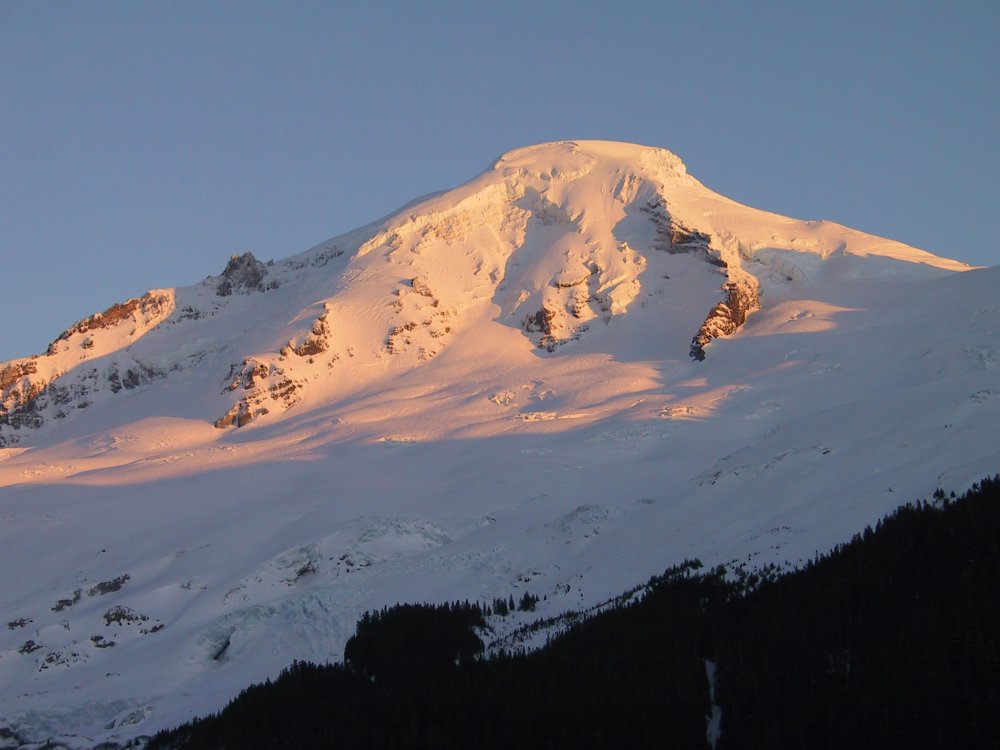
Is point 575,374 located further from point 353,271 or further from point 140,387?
point 140,387

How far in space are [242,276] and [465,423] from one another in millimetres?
52169

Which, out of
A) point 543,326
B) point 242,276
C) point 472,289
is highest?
point 242,276

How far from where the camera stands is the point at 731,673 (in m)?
32.1

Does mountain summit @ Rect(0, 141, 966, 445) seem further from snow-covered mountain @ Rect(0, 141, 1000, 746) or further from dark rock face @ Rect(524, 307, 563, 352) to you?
snow-covered mountain @ Rect(0, 141, 1000, 746)

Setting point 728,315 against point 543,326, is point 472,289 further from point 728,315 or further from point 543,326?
point 728,315

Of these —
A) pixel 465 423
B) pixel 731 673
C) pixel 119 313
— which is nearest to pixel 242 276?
pixel 119 313

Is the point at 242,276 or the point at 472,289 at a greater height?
the point at 242,276

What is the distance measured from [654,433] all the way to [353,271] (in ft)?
160

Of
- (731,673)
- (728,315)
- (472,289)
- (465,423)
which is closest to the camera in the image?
(731,673)

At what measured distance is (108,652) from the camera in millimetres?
51000

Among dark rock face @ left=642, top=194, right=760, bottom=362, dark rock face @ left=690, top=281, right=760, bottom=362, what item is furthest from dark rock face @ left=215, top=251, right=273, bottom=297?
dark rock face @ left=690, top=281, right=760, bottom=362

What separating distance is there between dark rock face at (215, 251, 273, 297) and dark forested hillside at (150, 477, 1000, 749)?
279 feet

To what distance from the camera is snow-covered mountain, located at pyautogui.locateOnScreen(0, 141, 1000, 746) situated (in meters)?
47.4

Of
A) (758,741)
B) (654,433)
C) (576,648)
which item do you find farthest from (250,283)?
(758,741)
